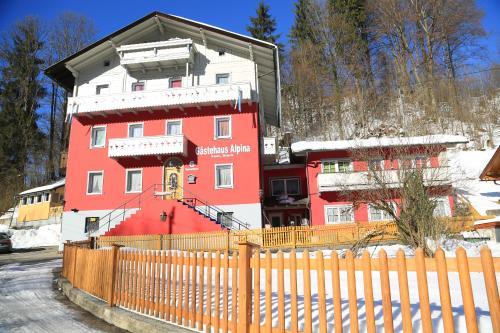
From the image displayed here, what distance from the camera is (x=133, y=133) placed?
25.4 m

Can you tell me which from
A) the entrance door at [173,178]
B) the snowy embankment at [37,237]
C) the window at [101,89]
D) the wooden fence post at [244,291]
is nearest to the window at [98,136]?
the window at [101,89]

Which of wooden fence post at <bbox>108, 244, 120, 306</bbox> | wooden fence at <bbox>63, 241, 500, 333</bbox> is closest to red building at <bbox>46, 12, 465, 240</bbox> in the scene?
wooden fence at <bbox>63, 241, 500, 333</bbox>

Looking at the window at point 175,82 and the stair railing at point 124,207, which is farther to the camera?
the window at point 175,82

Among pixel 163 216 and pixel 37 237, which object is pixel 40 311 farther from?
pixel 37 237

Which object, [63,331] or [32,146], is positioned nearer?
[63,331]

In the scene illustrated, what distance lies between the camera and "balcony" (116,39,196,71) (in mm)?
24297

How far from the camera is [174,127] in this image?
2502 centimetres

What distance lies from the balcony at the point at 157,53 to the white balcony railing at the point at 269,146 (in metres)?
8.33

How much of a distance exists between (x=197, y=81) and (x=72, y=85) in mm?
12250

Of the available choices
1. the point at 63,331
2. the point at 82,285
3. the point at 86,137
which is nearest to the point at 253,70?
the point at 86,137

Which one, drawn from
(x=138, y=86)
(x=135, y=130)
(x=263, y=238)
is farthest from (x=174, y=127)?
(x=263, y=238)

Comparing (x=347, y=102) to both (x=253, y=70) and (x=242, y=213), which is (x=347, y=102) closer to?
(x=253, y=70)

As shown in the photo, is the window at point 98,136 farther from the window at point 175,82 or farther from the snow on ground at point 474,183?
the snow on ground at point 474,183

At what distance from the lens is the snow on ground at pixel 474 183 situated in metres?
24.8
